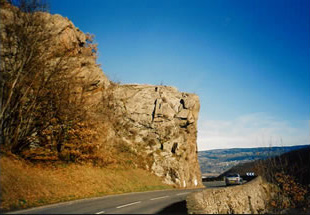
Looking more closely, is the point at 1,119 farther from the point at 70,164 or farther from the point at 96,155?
the point at 96,155

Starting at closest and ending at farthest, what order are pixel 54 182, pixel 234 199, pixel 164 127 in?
1. pixel 234 199
2. pixel 54 182
3. pixel 164 127

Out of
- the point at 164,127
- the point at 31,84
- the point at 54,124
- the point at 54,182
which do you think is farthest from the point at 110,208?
the point at 164,127

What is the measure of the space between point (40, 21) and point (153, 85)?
28.4m

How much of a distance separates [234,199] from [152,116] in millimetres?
25794

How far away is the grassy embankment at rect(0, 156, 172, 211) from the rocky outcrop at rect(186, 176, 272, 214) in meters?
8.73

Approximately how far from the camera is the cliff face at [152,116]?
29.0 metres

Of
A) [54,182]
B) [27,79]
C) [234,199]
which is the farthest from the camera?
[27,79]

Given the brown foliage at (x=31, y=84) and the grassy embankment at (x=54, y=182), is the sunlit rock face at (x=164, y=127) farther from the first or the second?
the brown foliage at (x=31, y=84)

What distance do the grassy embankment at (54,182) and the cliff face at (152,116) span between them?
6.93 meters

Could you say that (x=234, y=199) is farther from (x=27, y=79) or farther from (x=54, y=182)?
(x=27, y=79)

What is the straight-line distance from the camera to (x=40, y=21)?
19531mm

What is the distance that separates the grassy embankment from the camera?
44.0 feet

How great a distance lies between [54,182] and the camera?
56.2 feet

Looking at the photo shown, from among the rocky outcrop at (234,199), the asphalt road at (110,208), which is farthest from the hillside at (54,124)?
the rocky outcrop at (234,199)
